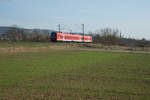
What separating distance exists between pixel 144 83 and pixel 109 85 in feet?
8.47

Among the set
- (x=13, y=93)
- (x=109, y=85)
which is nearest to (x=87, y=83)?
(x=109, y=85)

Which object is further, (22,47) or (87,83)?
(22,47)

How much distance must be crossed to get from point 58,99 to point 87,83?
12.2 feet

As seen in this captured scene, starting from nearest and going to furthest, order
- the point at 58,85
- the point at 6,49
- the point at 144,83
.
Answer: the point at 58,85 → the point at 144,83 → the point at 6,49

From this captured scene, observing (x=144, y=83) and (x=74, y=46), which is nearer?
(x=144, y=83)

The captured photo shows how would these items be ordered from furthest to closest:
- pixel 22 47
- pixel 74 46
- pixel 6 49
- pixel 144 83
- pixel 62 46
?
pixel 74 46
pixel 62 46
pixel 22 47
pixel 6 49
pixel 144 83

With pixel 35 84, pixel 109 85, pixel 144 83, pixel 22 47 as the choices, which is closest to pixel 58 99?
pixel 35 84

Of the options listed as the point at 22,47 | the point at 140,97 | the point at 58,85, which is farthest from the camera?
the point at 22,47

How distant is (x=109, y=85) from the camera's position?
11766mm

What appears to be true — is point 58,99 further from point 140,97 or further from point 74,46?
point 74,46

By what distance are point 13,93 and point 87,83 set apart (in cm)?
465

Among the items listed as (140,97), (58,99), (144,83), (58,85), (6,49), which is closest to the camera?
(58,99)

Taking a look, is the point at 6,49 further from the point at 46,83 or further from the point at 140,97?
the point at 140,97

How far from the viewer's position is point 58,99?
8.77 m
